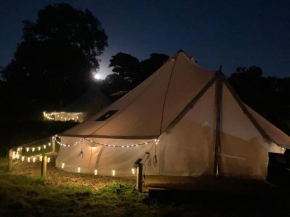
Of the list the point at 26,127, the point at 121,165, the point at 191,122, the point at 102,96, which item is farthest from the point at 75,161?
the point at 102,96

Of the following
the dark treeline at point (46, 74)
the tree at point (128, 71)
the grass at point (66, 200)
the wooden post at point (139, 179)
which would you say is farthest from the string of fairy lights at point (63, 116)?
the wooden post at point (139, 179)

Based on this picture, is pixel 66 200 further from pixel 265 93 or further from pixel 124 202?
pixel 265 93

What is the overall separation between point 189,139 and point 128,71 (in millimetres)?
25508

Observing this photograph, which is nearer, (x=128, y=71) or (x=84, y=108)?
(x=84, y=108)

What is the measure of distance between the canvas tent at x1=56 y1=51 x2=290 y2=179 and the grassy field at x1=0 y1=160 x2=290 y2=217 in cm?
146

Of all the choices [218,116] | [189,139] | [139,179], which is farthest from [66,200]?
[218,116]

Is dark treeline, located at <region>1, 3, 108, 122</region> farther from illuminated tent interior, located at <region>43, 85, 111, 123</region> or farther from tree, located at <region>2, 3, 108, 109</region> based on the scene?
illuminated tent interior, located at <region>43, 85, 111, 123</region>

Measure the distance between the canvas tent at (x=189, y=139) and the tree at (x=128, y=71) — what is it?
2295 centimetres

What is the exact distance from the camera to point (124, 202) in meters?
5.97

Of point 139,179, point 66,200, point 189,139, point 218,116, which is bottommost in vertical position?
point 66,200

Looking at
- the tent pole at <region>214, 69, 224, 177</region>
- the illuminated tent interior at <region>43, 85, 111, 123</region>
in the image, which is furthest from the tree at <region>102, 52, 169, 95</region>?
the tent pole at <region>214, 69, 224, 177</region>

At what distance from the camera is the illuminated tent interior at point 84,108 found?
26.3 m

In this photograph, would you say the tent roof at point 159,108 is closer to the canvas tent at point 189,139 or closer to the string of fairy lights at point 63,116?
the canvas tent at point 189,139

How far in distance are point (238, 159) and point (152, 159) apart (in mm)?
2141
